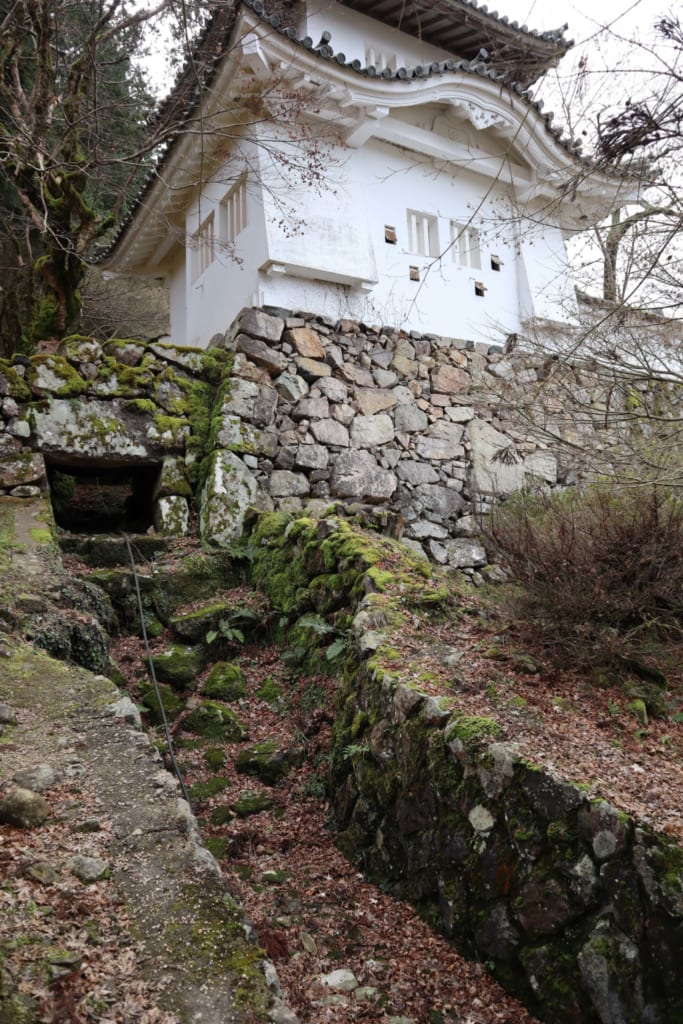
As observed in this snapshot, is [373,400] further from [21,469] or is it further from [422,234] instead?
[21,469]

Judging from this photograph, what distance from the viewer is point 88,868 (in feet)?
9.14

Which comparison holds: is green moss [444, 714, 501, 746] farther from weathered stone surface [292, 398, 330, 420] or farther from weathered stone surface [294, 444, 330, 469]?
weathered stone surface [292, 398, 330, 420]

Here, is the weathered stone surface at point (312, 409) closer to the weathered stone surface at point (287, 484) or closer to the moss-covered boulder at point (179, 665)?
the weathered stone surface at point (287, 484)

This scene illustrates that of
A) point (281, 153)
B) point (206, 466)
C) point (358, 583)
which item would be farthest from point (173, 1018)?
point (281, 153)

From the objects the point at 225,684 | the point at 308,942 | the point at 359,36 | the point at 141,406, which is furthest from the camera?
the point at 359,36

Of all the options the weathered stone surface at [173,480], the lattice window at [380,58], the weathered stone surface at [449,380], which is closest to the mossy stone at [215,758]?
the weathered stone surface at [173,480]

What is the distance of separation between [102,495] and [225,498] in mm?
1687

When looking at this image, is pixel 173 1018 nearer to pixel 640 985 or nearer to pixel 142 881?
pixel 142 881

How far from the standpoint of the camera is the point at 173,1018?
2252 mm

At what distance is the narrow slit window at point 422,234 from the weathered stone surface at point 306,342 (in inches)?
85.6

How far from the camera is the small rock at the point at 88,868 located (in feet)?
9.02

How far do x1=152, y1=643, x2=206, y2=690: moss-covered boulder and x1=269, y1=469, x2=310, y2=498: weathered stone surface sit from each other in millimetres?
2473

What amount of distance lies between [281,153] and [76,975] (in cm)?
857

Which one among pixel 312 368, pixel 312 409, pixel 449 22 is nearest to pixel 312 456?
pixel 312 409
